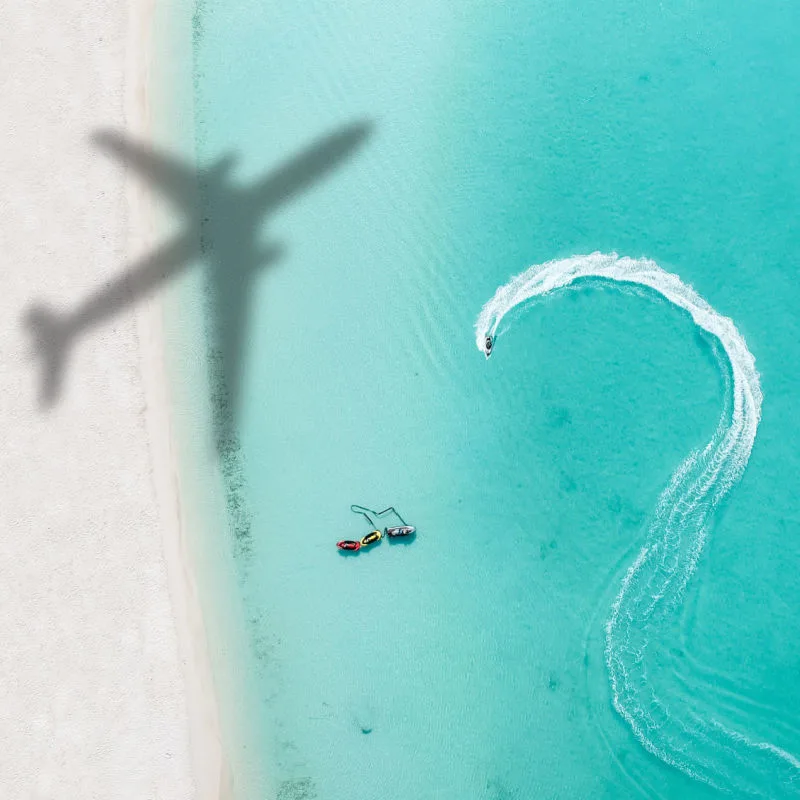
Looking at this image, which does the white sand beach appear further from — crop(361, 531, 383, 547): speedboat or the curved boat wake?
the curved boat wake

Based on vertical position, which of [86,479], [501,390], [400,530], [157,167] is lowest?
[400,530]

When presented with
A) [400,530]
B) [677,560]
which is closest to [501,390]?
[400,530]

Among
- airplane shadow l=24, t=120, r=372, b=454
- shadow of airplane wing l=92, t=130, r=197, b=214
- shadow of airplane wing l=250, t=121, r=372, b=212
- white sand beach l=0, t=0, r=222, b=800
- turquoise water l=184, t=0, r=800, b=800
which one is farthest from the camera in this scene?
shadow of airplane wing l=250, t=121, r=372, b=212

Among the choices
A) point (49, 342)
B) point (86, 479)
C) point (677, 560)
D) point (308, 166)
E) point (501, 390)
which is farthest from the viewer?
point (308, 166)

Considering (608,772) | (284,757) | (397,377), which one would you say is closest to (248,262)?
(397,377)

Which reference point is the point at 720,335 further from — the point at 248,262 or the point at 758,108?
the point at 248,262

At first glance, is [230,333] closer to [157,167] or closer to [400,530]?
[157,167]

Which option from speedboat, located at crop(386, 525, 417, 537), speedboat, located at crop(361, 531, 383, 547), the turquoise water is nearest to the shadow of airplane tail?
the turquoise water
